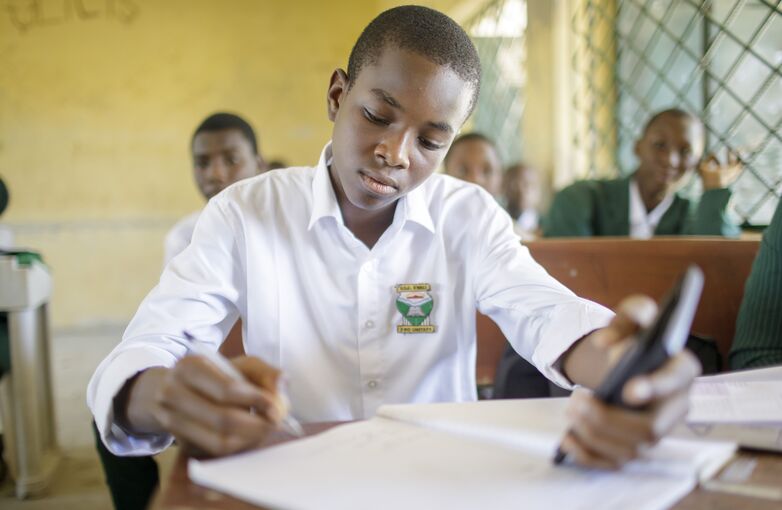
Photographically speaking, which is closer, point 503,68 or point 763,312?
point 763,312

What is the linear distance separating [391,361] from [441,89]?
437 millimetres

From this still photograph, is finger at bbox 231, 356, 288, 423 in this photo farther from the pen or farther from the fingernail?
the fingernail

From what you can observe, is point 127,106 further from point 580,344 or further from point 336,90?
point 580,344

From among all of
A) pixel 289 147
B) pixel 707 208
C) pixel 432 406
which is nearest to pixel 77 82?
pixel 289 147

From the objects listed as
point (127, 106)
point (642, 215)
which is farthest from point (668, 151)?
point (127, 106)

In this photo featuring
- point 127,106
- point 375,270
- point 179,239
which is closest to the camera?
point 375,270

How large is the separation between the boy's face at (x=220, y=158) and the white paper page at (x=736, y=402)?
1900 millimetres

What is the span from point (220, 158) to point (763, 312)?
1.81m

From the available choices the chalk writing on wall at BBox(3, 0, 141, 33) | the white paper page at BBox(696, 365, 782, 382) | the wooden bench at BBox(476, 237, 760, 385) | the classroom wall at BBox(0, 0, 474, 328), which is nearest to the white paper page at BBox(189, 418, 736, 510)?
the white paper page at BBox(696, 365, 782, 382)

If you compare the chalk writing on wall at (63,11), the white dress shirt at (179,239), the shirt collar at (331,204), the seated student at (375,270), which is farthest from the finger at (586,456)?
the chalk writing on wall at (63,11)

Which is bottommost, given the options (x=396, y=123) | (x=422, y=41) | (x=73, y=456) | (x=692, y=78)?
(x=73, y=456)

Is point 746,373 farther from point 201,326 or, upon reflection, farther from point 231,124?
point 231,124

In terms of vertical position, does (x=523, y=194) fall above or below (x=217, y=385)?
above

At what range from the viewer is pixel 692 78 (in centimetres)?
282
